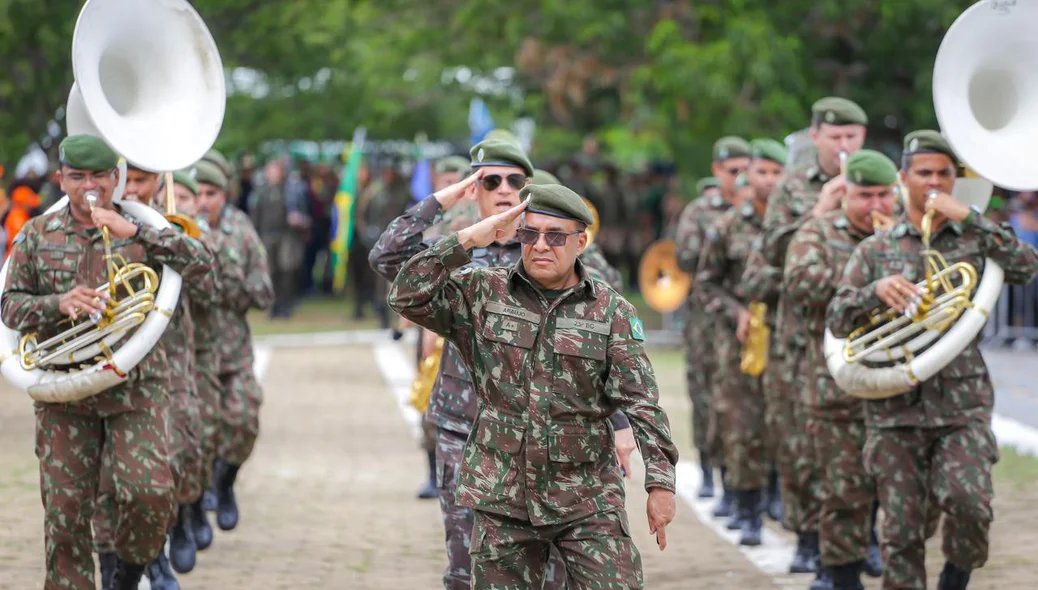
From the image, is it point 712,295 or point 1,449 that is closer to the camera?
point 712,295

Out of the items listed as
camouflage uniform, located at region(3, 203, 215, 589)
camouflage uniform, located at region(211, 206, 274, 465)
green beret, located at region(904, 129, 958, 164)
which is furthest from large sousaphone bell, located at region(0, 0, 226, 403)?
green beret, located at region(904, 129, 958, 164)

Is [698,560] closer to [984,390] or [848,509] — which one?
[848,509]

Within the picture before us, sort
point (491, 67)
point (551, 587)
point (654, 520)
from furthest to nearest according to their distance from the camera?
1. point (491, 67)
2. point (551, 587)
3. point (654, 520)

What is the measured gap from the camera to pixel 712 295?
1261 centimetres

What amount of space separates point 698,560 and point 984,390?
2.72 metres

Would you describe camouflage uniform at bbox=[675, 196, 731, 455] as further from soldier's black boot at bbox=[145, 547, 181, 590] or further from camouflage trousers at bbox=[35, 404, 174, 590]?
camouflage trousers at bbox=[35, 404, 174, 590]

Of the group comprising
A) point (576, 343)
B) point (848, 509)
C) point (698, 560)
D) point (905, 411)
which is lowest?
point (698, 560)

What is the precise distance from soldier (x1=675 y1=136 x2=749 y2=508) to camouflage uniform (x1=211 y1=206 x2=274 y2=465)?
3195 mm

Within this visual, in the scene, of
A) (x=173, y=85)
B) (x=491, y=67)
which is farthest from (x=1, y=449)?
(x=491, y=67)

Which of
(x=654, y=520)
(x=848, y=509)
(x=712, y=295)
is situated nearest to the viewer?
(x=654, y=520)

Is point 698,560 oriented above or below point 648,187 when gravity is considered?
above

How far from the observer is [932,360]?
8508 millimetres

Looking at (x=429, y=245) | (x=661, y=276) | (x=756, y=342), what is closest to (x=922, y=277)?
(x=429, y=245)

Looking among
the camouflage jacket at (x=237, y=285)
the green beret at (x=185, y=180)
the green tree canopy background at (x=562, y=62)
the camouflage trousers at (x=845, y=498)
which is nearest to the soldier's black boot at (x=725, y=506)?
the camouflage trousers at (x=845, y=498)
